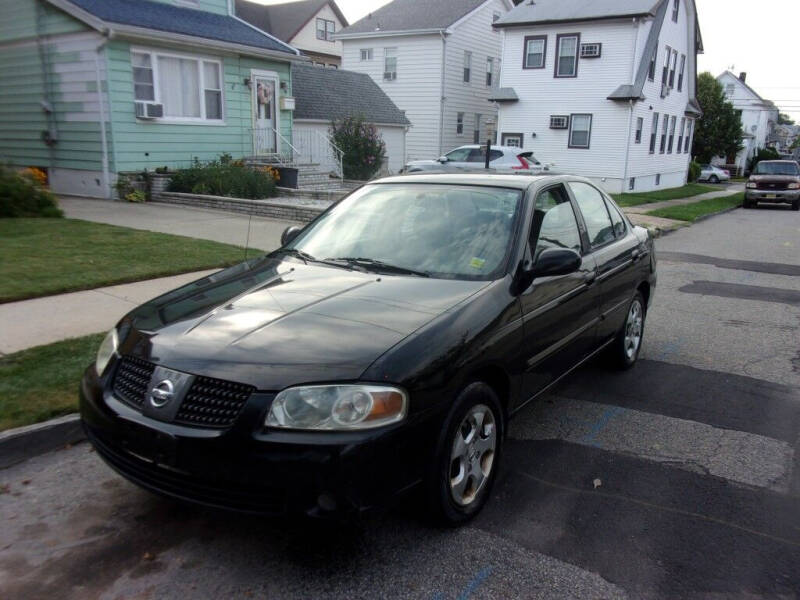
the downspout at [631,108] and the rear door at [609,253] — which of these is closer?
the rear door at [609,253]

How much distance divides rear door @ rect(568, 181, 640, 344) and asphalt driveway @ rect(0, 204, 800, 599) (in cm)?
71

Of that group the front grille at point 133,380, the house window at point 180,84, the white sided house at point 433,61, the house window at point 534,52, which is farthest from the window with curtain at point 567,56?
the front grille at point 133,380

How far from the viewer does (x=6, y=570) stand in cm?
289

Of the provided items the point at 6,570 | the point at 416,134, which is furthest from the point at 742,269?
the point at 416,134

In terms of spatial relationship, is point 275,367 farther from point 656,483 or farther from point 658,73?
point 658,73

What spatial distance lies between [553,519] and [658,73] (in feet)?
95.7

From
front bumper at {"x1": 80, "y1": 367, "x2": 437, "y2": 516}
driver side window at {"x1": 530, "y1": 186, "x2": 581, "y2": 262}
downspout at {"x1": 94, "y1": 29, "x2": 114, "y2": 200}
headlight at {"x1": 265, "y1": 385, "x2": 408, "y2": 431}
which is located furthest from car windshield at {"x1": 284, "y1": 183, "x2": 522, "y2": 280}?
downspout at {"x1": 94, "y1": 29, "x2": 114, "y2": 200}

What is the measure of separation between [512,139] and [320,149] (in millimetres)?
10134

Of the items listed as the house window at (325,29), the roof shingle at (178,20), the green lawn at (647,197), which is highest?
the house window at (325,29)

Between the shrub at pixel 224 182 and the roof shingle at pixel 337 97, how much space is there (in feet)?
24.8

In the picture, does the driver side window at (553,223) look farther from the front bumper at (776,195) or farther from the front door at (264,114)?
the front bumper at (776,195)

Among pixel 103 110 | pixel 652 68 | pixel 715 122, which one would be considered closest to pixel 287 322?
pixel 103 110

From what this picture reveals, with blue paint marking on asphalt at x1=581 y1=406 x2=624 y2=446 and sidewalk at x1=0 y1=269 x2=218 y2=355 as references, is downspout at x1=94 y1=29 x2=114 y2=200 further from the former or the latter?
blue paint marking on asphalt at x1=581 y1=406 x2=624 y2=446

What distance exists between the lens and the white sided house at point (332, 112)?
22.9m
